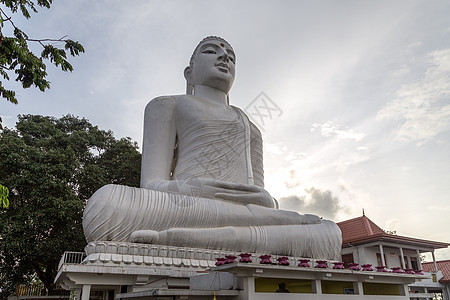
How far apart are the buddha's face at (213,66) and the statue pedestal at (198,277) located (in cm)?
464

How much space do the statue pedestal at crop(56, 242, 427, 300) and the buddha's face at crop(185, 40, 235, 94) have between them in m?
4.64

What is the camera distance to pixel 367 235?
1352 centimetres

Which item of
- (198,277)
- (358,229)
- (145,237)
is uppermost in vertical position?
(358,229)

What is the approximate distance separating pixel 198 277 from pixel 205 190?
2426 millimetres

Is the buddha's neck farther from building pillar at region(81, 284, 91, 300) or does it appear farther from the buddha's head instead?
building pillar at region(81, 284, 91, 300)

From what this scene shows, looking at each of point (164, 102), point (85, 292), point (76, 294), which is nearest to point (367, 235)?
point (164, 102)

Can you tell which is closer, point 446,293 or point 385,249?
point 385,249

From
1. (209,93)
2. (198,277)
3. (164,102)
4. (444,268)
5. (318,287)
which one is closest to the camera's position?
(318,287)

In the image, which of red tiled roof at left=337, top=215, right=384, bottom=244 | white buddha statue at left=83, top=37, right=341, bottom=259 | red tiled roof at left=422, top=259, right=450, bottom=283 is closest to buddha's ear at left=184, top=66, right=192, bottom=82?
white buddha statue at left=83, top=37, right=341, bottom=259

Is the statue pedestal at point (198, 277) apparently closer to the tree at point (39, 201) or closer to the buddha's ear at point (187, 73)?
the tree at point (39, 201)

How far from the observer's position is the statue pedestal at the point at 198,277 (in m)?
4.32

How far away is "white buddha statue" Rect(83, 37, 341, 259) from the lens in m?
6.42

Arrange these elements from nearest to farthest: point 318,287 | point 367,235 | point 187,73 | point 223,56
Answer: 1. point 318,287
2. point 223,56
3. point 187,73
4. point 367,235

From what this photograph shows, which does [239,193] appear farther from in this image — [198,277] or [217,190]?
[198,277]
